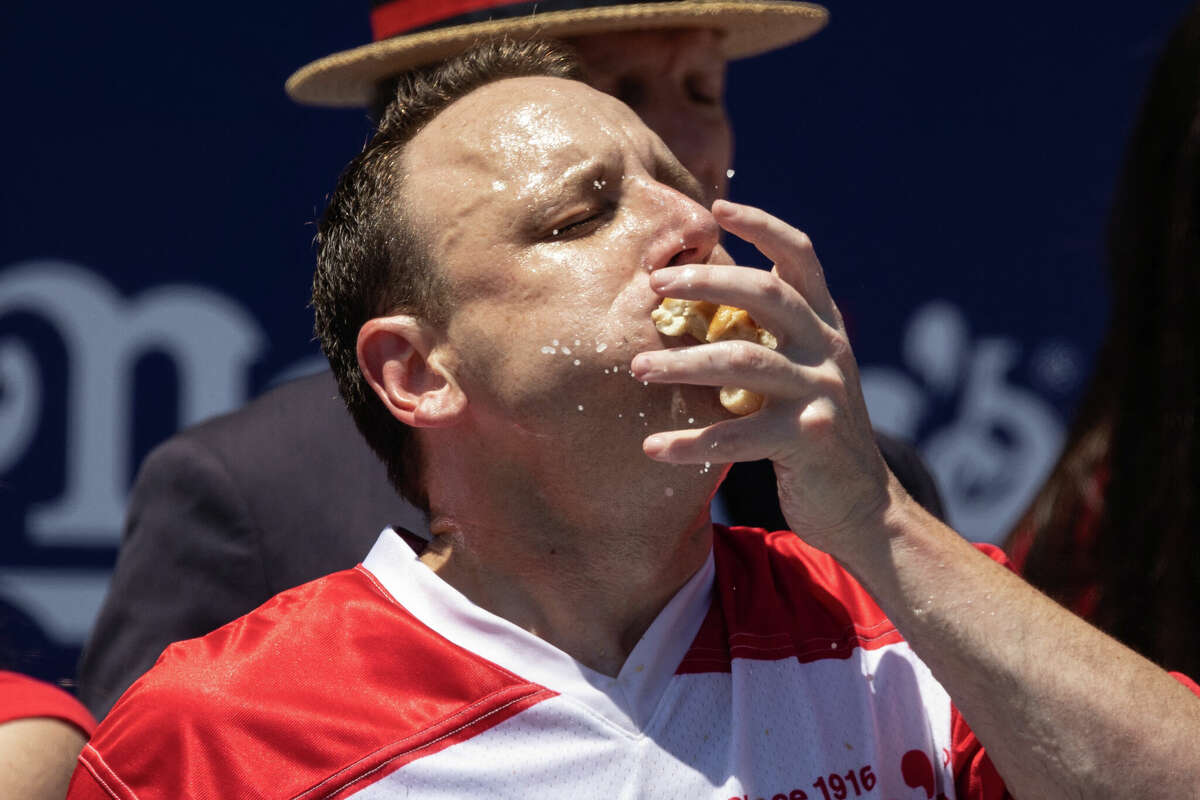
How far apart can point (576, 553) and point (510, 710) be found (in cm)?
19

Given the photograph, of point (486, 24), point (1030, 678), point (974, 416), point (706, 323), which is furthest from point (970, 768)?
point (974, 416)

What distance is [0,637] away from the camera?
1807mm

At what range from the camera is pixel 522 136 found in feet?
5.09

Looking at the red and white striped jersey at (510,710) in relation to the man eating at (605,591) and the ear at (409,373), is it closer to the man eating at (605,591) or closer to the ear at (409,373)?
the man eating at (605,591)

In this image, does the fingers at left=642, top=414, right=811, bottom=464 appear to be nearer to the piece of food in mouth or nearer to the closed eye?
the piece of food in mouth

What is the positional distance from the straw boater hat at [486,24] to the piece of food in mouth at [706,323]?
0.78 metres

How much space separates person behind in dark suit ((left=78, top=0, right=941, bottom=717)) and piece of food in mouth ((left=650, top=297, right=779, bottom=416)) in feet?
1.81

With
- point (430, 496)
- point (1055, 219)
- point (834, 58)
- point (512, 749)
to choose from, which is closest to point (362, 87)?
point (430, 496)

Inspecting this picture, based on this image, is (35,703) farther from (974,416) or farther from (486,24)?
(974,416)

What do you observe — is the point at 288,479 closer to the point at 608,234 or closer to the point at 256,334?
the point at 608,234

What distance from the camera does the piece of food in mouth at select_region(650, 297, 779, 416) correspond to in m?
1.39

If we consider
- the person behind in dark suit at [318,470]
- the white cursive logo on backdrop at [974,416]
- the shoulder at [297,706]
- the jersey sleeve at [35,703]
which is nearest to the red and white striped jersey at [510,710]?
the shoulder at [297,706]

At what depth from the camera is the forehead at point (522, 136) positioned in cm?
153

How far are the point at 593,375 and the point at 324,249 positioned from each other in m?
0.52
